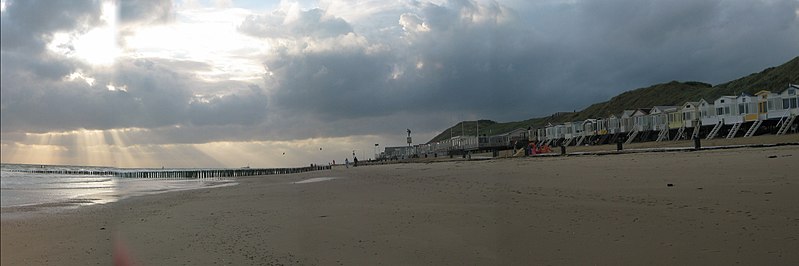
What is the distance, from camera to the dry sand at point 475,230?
19.8 ft

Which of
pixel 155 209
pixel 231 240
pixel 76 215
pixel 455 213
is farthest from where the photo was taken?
pixel 155 209

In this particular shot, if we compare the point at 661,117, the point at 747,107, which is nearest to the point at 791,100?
the point at 747,107

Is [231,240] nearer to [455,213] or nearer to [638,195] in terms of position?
[455,213]

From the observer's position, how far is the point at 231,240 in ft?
26.2

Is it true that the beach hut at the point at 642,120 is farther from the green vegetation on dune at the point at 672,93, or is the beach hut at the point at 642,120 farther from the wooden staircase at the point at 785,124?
the green vegetation on dune at the point at 672,93

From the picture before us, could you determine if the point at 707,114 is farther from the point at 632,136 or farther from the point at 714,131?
the point at 632,136

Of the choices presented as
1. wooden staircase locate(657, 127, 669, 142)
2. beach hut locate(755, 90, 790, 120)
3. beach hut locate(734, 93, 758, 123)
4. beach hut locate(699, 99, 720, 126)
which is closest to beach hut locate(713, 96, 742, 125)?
beach hut locate(734, 93, 758, 123)

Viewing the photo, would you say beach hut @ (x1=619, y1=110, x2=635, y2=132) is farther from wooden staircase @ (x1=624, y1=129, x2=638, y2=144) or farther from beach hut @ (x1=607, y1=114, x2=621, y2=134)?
wooden staircase @ (x1=624, y1=129, x2=638, y2=144)

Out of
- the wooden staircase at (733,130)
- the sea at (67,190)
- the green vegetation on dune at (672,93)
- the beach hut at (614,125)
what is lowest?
the sea at (67,190)

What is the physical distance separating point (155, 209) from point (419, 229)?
27.8ft

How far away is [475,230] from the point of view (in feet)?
25.2

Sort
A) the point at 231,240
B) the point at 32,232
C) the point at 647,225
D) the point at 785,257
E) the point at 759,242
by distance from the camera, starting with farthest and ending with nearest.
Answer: the point at 32,232
the point at 231,240
the point at 647,225
the point at 759,242
the point at 785,257

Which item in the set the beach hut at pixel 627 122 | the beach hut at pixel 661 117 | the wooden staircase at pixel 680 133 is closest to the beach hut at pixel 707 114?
the wooden staircase at pixel 680 133

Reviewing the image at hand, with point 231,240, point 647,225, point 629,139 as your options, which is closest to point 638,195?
→ point 647,225
